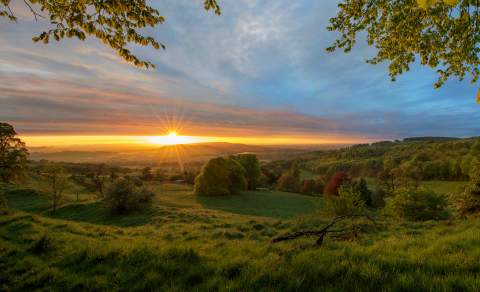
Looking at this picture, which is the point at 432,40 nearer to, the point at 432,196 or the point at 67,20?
the point at 67,20

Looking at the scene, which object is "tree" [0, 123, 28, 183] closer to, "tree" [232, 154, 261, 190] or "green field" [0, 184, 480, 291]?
"green field" [0, 184, 480, 291]

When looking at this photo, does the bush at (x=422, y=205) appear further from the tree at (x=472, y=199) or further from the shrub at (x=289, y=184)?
the shrub at (x=289, y=184)

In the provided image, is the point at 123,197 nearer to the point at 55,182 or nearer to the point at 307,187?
the point at 55,182

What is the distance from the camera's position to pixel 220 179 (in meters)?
56.2

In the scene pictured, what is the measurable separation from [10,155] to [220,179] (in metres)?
38.8

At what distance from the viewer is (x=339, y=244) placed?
5.82m

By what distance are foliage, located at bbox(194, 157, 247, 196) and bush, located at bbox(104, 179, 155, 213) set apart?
25013mm

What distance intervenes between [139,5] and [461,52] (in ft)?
35.6

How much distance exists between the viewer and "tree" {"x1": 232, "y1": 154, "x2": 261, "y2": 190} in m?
68.9

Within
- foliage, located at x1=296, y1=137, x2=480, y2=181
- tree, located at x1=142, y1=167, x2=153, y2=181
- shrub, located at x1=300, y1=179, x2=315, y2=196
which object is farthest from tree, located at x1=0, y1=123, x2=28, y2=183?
shrub, located at x1=300, y1=179, x2=315, y2=196

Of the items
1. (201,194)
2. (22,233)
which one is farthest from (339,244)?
(201,194)

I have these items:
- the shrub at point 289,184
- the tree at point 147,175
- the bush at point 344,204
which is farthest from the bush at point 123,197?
the tree at point 147,175

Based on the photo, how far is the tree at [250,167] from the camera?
226 feet

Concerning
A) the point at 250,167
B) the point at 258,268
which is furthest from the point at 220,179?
the point at 258,268
